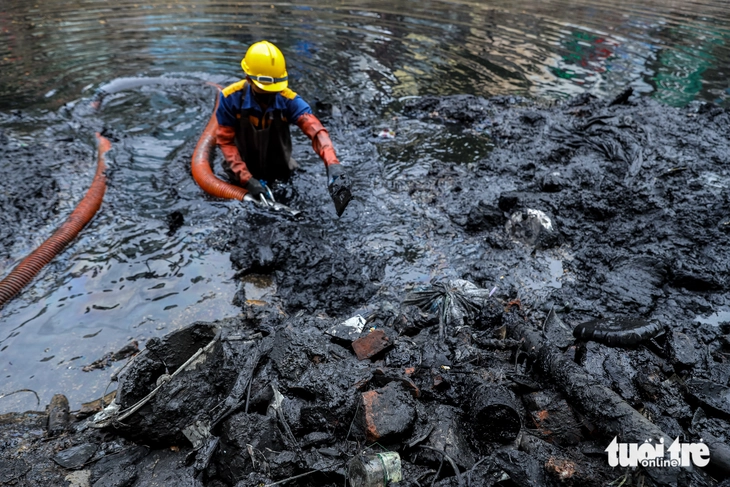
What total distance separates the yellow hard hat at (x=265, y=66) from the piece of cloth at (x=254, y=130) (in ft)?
0.89

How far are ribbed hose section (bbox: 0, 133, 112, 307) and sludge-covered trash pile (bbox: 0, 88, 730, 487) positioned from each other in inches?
58.8

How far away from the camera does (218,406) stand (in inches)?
106

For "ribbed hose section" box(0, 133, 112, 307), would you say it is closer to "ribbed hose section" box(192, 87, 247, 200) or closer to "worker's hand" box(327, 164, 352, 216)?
"ribbed hose section" box(192, 87, 247, 200)

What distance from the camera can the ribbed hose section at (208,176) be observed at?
16.7 feet

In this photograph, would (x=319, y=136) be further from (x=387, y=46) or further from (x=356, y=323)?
(x=387, y=46)

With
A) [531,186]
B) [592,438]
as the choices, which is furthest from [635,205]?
[592,438]

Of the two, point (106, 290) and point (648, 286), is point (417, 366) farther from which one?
point (106, 290)

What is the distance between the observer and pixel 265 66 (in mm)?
4496

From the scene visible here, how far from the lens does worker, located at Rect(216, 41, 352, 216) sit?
4492 millimetres

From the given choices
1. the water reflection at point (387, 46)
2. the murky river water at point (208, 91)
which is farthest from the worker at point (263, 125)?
the water reflection at point (387, 46)

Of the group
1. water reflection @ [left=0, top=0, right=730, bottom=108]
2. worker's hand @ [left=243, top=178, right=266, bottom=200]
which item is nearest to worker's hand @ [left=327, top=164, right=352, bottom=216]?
worker's hand @ [left=243, top=178, right=266, bottom=200]

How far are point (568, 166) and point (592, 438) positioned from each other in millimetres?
4022

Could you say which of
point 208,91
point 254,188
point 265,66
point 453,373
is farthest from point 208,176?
point 453,373

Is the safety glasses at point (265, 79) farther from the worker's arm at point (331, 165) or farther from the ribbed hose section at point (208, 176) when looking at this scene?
the ribbed hose section at point (208, 176)
